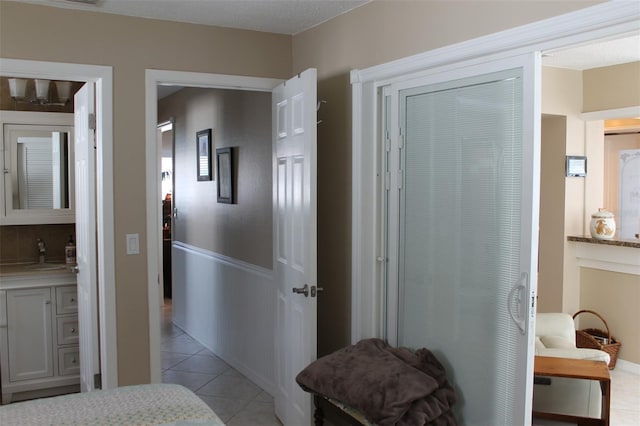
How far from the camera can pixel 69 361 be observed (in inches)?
154

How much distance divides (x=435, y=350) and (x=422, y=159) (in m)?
0.90

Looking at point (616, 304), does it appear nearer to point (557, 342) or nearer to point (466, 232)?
point (557, 342)

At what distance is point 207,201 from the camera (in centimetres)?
511

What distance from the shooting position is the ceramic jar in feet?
16.1

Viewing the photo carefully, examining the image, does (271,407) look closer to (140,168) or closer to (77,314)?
Answer: (77,314)

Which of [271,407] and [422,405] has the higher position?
[422,405]

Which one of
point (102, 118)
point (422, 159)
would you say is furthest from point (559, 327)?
point (102, 118)

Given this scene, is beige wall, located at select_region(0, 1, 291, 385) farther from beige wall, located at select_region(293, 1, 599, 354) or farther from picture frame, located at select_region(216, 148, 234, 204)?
picture frame, located at select_region(216, 148, 234, 204)

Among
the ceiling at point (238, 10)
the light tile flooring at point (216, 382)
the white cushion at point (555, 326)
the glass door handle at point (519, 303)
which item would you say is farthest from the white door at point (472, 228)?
the white cushion at point (555, 326)

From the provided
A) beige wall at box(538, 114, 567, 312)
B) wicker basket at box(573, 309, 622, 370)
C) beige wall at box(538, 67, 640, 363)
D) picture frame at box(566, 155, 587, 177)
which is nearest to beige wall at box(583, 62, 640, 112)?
beige wall at box(538, 67, 640, 363)

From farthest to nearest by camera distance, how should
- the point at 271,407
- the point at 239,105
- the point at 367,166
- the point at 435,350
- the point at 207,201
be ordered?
1. the point at 207,201
2. the point at 239,105
3. the point at 271,407
4. the point at 367,166
5. the point at 435,350

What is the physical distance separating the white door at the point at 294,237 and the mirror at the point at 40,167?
5.62 ft

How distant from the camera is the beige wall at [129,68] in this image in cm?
307

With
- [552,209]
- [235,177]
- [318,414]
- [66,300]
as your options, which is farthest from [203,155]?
[552,209]
